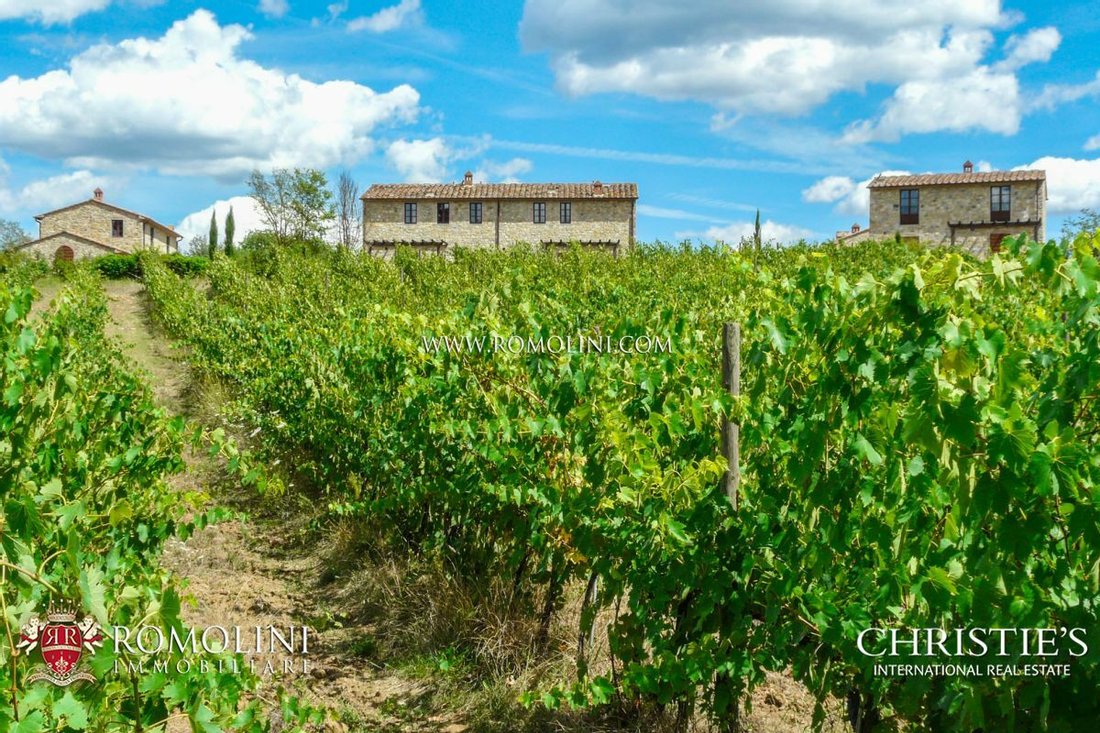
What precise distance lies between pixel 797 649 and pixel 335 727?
220 centimetres

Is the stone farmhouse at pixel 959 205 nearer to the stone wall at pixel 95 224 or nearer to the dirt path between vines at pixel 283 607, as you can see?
the dirt path between vines at pixel 283 607

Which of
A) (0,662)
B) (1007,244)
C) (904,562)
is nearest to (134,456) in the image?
(0,662)

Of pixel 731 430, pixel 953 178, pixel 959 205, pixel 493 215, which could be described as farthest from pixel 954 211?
pixel 731 430

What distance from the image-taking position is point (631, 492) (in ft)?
10.2

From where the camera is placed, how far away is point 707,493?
10.1ft

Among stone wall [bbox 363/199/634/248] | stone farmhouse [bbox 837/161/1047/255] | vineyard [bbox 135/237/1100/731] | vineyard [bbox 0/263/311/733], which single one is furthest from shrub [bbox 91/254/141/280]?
vineyard [bbox 135/237/1100/731]

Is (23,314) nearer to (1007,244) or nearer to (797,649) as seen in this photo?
(797,649)

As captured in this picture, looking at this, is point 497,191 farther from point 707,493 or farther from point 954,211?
point 707,493

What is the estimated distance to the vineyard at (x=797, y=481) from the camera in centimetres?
194

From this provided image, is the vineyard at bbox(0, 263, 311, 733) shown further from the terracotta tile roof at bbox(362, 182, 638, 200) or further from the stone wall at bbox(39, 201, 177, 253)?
the stone wall at bbox(39, 201, 177, 253)

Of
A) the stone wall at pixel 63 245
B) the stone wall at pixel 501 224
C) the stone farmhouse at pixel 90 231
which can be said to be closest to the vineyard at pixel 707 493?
the stone wall at pixel 501 224

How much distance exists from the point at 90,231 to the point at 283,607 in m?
65.3

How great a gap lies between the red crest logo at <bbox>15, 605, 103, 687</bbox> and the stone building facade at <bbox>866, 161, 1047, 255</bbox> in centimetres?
4467

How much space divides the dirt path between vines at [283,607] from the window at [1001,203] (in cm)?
4392
